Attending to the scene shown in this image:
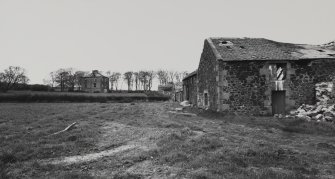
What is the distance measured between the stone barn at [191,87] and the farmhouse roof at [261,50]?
813cm

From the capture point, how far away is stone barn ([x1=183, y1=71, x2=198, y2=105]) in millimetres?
29092

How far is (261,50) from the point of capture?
19891mm

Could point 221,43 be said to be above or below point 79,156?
above

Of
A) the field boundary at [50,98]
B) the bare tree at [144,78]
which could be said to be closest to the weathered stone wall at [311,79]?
the field boundary at [50,98]

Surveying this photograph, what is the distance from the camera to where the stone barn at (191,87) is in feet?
95.4

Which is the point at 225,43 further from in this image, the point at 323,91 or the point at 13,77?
the point at 13,77

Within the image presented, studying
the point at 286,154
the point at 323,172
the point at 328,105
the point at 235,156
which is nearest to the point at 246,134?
the point at 286,154

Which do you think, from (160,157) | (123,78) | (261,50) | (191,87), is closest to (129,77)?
(123,78)

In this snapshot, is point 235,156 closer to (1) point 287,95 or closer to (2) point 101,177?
(2) point 101,177

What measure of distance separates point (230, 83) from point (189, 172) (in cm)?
1367

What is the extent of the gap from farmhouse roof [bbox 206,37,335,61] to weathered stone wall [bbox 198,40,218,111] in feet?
3.11

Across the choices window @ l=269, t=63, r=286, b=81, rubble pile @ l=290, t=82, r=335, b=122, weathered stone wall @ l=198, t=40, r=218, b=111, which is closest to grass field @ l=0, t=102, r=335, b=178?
rubble pile @ l=290, t=82, r=335, b=122

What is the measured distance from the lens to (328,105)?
15.9 metres

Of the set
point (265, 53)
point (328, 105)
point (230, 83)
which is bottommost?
point (328, 105)
